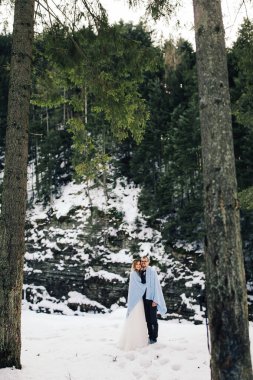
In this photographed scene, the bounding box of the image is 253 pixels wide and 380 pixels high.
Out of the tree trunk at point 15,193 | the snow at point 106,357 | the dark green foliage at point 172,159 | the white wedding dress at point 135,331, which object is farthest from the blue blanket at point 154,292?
the dark green foliage at point 172,159

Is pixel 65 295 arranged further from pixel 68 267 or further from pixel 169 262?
pixel 169 262

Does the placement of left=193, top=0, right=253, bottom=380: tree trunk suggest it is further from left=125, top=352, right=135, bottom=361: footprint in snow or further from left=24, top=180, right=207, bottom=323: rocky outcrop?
left=24, top=180, right=207, bottom=323: rocky outcrop

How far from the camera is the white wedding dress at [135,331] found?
6461mm

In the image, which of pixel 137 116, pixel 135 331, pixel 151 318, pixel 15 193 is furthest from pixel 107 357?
pixel 137 116

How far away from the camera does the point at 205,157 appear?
12.6 ft

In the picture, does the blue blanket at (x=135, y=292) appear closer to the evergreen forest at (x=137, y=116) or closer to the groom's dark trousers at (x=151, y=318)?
the groom's dark trousers at (x=151, y=318)

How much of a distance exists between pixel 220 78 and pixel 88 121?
75.5 feet

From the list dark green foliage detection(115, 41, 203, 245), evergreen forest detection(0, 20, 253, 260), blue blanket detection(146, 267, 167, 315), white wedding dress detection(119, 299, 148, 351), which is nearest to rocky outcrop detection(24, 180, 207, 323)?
dark green foliage detection(115, 41, 203, 245)

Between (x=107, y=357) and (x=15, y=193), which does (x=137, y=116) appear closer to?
Result: (x=15, y=193)

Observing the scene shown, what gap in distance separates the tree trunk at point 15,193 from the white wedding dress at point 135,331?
6.77 ft

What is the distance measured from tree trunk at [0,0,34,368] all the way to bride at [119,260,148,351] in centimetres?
209

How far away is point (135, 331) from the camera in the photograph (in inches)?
258

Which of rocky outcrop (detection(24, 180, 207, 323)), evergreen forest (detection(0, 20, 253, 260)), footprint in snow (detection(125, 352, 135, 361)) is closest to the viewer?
footprint in snow (detection(125, 352, 135, 361))

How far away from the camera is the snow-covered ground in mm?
5141
